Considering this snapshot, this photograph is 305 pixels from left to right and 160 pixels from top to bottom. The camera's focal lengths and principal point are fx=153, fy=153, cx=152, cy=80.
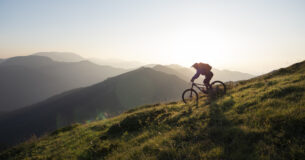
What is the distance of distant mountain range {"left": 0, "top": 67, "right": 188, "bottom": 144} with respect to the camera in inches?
4219

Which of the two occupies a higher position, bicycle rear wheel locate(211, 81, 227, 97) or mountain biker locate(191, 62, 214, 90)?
mountain biker locate(191, 62, 214, 90)

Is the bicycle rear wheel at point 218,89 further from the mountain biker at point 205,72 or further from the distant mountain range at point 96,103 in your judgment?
the distant mountain range at point 96,103

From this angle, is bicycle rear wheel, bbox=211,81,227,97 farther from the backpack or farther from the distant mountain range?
the distant mountain range

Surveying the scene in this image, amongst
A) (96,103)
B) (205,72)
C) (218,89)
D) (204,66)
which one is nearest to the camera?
(205,72)

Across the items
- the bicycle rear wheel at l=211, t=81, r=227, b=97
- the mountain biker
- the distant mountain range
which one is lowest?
the distant mountain range

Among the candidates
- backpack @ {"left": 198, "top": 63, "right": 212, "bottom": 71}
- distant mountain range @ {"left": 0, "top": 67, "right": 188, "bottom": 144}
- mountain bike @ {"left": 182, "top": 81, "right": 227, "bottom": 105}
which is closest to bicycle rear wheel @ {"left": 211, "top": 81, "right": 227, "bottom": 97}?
mountain bike @ {"left": 182, "top": 81, "right": 227, "bottom": 105}

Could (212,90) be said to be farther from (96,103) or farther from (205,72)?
(96,103)

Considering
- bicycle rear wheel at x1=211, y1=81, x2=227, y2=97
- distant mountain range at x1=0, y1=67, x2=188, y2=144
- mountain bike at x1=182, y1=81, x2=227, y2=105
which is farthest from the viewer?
distant mountain range at x1=0, y1=67, x2=188, y2=144

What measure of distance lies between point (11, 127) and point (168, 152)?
162 meters

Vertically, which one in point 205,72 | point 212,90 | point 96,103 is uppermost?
point 205,72

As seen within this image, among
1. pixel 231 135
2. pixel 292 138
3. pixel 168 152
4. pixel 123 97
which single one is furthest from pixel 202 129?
pixel 123 97

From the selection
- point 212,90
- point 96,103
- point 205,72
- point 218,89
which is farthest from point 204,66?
point 96,103

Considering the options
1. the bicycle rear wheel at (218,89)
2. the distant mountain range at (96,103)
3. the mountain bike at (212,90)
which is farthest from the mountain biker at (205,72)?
the distant mountain range at (96,103)

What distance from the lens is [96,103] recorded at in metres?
123
